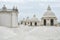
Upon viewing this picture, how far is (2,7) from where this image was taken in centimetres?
3250

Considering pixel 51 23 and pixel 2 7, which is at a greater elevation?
pixel 2 7

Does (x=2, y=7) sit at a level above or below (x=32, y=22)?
above

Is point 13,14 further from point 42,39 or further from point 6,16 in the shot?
point 42,39

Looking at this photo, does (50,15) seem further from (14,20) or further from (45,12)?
(14,20)

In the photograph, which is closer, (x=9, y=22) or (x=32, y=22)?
(x=9, y=22)

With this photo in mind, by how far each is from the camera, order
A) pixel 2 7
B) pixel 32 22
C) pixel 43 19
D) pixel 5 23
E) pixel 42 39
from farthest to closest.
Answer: pixel 32 22, pixel 43 19, pixel 2 7, pixel 5 23, pixel 42 39

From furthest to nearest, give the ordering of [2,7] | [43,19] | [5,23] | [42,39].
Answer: [43,19]
[2,7]
[5,23]
[42,39]

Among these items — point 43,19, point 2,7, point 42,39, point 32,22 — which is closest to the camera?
point 42,39

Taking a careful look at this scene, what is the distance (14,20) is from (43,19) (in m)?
12.9

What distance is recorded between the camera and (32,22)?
159 feet

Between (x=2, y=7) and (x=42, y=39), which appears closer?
(x=42, y=39)

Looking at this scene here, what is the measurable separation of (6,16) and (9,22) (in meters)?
1.05

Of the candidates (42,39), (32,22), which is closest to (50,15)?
(32,22)

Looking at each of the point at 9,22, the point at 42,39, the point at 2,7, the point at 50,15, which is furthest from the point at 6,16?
the point at 50,15
